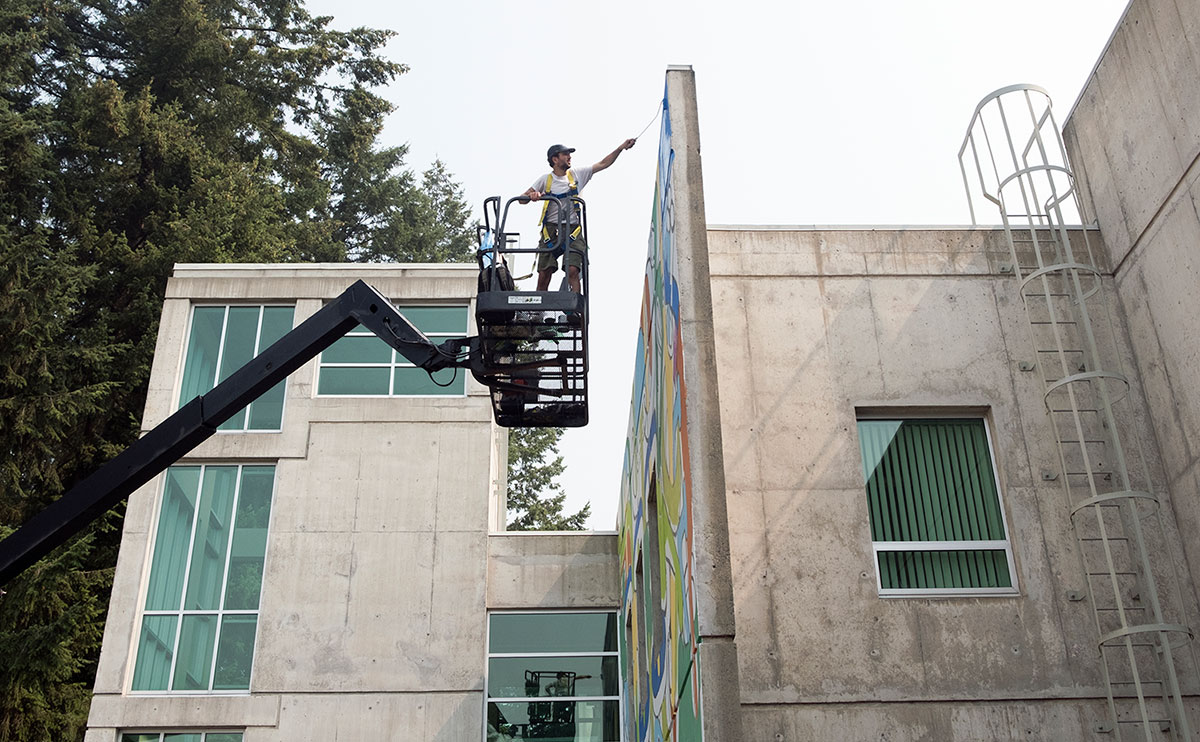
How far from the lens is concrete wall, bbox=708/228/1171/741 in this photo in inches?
385

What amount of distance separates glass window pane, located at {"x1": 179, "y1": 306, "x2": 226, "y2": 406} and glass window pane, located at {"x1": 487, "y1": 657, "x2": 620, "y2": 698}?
6.93 m

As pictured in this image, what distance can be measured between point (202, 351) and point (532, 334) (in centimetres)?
1141

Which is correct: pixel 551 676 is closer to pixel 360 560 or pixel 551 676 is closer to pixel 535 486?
pixel 360 560

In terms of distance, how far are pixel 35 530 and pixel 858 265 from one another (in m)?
8.48

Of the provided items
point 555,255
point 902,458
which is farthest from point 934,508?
point 555,255

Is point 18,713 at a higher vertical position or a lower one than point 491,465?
lower

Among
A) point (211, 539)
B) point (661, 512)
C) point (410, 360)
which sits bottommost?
point (661, 512)

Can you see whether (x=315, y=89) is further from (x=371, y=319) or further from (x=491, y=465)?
(x=371, y=319)

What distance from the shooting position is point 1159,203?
34.4ft

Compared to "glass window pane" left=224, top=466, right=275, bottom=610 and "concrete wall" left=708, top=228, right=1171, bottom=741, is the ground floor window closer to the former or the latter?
"glass window pane" left=224, top=466, right=275, bottom=610

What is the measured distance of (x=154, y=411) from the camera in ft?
61.0

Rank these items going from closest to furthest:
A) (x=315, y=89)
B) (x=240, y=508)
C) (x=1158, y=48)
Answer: (x=1158, y=48) → (x=240, y=508) → (x=315, y=89)

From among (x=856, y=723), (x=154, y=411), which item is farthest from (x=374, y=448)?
(x=856, y=723)

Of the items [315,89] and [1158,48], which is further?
[315,89]
